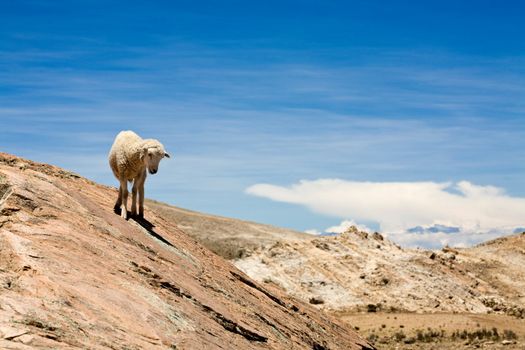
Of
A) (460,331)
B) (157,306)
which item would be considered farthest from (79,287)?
(460,331)

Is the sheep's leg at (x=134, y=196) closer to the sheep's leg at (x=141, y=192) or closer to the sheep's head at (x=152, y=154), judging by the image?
the sheep's leg at (x=141, y=192)

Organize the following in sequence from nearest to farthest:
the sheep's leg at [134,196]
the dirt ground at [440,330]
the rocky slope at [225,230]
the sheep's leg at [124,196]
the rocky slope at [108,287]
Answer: the rocky slope at [108,287] → the sheep's leg at [124,196] → the sheep's leg at [134,196] → the dirt ground at [440,330] → the rocky slope at [225,230]

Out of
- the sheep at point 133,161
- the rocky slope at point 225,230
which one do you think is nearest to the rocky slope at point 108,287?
the sheep at point 133,161

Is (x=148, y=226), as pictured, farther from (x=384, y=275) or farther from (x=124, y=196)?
(x=384, y=275)

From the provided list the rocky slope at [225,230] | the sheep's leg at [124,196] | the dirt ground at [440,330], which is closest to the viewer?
the sheep's leg at [124,196]

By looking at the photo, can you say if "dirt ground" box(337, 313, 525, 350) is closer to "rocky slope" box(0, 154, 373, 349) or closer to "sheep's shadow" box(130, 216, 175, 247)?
"rocky slope" box(0, 154, 373, 349)

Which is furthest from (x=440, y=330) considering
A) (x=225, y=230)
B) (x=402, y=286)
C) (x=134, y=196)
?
(x=225, y=230)

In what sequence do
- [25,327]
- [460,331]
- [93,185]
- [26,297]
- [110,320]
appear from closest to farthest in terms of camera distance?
[25,327]
[26,297]
[110,320]
[93,185]
[460,331]

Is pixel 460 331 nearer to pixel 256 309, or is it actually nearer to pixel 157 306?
pixel 256 309

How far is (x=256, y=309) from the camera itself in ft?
50.5

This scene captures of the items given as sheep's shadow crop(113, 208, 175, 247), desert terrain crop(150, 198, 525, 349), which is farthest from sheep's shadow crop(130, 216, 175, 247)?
desert terrain crop(150, 198, 525, 349)

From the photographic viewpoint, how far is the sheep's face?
15.9m

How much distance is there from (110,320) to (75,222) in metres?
3.56

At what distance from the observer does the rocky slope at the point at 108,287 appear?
8.87 metres
